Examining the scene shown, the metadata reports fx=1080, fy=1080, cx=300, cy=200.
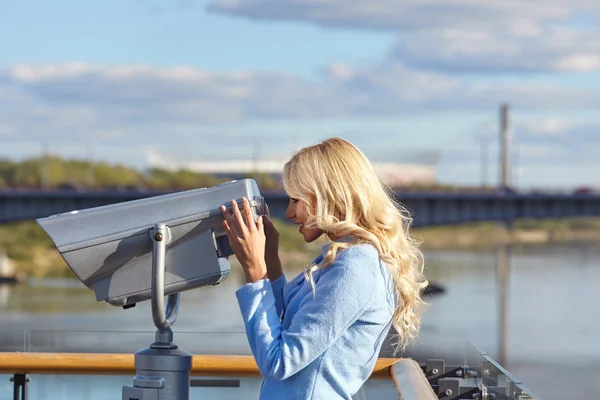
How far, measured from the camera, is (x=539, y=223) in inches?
3533

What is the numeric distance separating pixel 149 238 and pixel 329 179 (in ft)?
1.36

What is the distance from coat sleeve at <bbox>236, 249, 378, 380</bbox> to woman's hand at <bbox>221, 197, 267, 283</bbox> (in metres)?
0.12

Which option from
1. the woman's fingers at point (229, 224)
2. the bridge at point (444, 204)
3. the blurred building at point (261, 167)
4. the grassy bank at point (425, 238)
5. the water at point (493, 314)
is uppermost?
the blurred building at point (261, 167)

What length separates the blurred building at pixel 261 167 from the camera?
41375 millimetres

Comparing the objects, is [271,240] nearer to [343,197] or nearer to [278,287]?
[278,287]

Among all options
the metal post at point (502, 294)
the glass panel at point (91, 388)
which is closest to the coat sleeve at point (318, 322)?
the glass panel at point (91, 388)

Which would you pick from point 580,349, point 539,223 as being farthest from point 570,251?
point 580,349

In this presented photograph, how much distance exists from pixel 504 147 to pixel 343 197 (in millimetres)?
46269

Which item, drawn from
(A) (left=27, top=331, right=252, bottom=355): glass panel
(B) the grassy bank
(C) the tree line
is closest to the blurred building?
(B) the grassy bank

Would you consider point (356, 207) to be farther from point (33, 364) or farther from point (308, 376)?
point (33, 364)

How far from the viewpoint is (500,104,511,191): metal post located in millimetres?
43250

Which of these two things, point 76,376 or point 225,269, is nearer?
point 225,269

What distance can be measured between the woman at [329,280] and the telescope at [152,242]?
0.26 ft

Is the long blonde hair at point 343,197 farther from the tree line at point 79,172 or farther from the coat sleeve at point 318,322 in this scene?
the tree line at point 79,172
